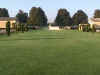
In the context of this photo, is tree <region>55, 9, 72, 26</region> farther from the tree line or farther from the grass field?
the grass field

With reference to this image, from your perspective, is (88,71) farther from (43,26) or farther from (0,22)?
(43,26)

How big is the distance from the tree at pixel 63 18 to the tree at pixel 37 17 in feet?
19.9

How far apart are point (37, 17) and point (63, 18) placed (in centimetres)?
1088

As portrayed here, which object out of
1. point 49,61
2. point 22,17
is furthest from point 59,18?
point 49,61

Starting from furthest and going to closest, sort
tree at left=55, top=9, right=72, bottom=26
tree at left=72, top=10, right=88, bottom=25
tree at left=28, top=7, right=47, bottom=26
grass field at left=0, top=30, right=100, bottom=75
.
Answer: tree at left=72, top=10, right=88, bottom=25 < tree at left=55, top=9, right=72, bottom=26 < tree at left=28, top=7, right=47, bottom=26 < grass field at left=0, top=30, right=100, bottom=75

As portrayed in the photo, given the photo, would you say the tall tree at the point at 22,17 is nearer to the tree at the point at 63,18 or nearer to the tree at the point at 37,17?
the tree at the point at 37,17

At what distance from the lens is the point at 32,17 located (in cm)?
8319

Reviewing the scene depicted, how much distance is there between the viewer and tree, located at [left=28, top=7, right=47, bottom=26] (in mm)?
82406

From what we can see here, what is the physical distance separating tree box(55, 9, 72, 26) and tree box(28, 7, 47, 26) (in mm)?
6062

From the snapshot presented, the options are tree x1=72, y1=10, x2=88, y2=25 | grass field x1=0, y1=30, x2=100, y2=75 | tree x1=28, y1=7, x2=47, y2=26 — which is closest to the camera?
grass field x1=0, y1=30, x2=100, y2=75

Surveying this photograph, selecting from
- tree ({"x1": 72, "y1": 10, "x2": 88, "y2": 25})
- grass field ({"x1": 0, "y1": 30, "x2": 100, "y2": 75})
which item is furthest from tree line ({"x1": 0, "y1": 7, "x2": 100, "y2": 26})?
A: grass field ({"x1": 0, "y1": 30, "x2": 100, "y2": 75})

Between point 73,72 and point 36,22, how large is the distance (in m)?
78.0

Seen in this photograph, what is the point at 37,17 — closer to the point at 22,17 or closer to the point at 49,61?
the point at 22,17

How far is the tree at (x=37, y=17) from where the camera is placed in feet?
270
